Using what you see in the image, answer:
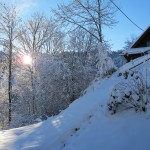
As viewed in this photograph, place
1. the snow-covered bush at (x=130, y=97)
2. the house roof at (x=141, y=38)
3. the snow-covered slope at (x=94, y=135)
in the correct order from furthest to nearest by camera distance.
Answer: the house roof at (x=141, y=38) < the snow-covered bush at (x=130, y=97) < the snow-covered slope at (x=94, y=135)

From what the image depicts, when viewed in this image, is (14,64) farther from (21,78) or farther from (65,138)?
(65,138)

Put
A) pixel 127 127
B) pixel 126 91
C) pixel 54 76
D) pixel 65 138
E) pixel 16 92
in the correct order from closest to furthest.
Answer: pixel 127 127 < pixel 126 91 < pixel 65 138 < pixel 54 76 < pixel 16 92

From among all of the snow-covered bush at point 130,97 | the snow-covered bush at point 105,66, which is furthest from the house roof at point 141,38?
the snow-covered bush at point 130,97

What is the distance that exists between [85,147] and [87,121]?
159 cm

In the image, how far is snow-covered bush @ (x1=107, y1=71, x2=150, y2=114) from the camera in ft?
20.4

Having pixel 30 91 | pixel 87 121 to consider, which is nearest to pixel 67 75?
pixel 30 91

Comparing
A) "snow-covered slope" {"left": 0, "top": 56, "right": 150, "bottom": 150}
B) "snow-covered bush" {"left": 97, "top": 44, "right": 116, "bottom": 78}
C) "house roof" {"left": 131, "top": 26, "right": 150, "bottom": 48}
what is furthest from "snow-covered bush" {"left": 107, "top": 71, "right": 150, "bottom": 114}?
"house roof" {"left": 131, "top": 26, "right": 150, "bottom": 48}

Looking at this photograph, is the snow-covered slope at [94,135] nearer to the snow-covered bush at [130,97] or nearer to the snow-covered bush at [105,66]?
the snow-covered bush at [130,97]

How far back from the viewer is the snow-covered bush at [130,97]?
621cm

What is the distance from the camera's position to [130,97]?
21.1 ft

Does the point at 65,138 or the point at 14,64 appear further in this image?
the point at 14,64

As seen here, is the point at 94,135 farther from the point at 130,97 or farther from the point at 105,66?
the point at 105,66

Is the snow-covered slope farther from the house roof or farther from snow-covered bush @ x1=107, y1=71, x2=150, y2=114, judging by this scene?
the house roof

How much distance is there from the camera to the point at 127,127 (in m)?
5.75
